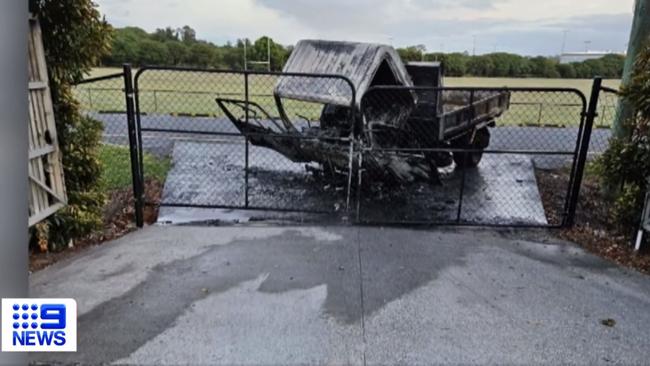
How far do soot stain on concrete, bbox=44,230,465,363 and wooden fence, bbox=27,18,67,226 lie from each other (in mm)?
896

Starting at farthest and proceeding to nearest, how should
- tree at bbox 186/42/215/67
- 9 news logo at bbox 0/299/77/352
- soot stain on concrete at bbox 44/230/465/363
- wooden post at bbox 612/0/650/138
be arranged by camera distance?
tree at bbox 186/42/215/67
wooden post at bbox 612/0/650/138
soot stain on concrete at bbox 44/230/465/363
9 news logo at bbox 0/299/77/352

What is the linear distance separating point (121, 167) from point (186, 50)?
712 centimetres

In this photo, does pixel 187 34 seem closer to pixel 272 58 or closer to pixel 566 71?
pixel 272 58

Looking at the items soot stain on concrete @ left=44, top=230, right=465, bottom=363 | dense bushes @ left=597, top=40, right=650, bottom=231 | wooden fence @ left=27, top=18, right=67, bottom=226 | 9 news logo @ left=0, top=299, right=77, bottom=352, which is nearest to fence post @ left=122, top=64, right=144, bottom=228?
wooden fence @ left=27, top=18, right=67, bottom=226

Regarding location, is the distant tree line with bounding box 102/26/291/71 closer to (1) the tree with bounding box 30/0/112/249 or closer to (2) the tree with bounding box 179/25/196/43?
(2) the tree with bounding box 179/25/196/43

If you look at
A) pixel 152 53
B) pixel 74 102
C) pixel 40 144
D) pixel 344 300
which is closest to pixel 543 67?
pixel 152 53

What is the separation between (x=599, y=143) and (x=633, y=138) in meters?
5.80

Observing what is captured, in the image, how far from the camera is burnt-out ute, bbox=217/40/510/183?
17.1ft

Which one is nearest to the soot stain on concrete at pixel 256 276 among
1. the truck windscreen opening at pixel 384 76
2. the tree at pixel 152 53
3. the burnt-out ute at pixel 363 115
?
the burnt-out ute at pixel 363 115

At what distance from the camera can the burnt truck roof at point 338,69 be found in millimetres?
5203

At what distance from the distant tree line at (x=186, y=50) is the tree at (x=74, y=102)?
776 centimetres

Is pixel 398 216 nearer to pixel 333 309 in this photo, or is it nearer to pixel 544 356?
pixel 333 309

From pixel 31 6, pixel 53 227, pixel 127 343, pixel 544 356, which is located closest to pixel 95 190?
pixel 53 227

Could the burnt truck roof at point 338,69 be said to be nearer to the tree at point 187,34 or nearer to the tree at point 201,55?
the tree at point 187,34
